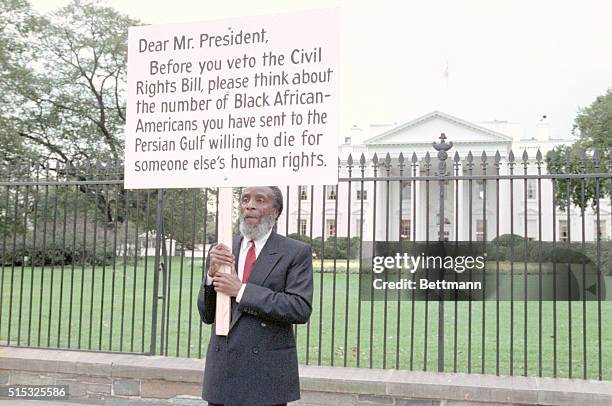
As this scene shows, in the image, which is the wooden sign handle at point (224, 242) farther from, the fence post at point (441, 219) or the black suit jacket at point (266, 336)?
the fence post at point (441, 219)

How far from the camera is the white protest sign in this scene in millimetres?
3602

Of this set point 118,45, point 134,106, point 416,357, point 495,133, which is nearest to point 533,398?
point 416,357

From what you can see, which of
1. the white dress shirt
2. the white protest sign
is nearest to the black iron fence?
the white protest sign

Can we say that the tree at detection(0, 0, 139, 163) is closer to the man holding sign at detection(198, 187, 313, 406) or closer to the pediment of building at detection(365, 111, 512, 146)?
the pediment of building at detection(365, 111, 512, 146)

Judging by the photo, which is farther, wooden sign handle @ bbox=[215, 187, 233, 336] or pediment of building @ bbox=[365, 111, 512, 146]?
pediment of building @ bbox=[365, 111, 512, 146]

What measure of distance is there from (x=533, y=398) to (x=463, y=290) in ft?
11.4

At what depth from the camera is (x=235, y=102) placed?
382cm

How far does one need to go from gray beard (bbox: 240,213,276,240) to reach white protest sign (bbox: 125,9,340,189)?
1.27 feet

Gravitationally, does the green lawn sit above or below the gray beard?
below

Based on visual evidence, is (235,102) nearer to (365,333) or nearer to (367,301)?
(365,333)

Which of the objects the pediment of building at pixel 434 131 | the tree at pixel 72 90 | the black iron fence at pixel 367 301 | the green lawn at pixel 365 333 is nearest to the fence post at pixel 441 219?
the black iron fence at pixel 367 301

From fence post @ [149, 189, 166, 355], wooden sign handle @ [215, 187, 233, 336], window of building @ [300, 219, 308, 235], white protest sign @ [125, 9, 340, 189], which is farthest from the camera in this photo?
window of building @ [300, 219, 308, 235]

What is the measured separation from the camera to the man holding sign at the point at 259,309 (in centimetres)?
306

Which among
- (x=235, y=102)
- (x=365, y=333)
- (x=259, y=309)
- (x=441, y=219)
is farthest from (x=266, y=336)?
(x=365, y=333)
